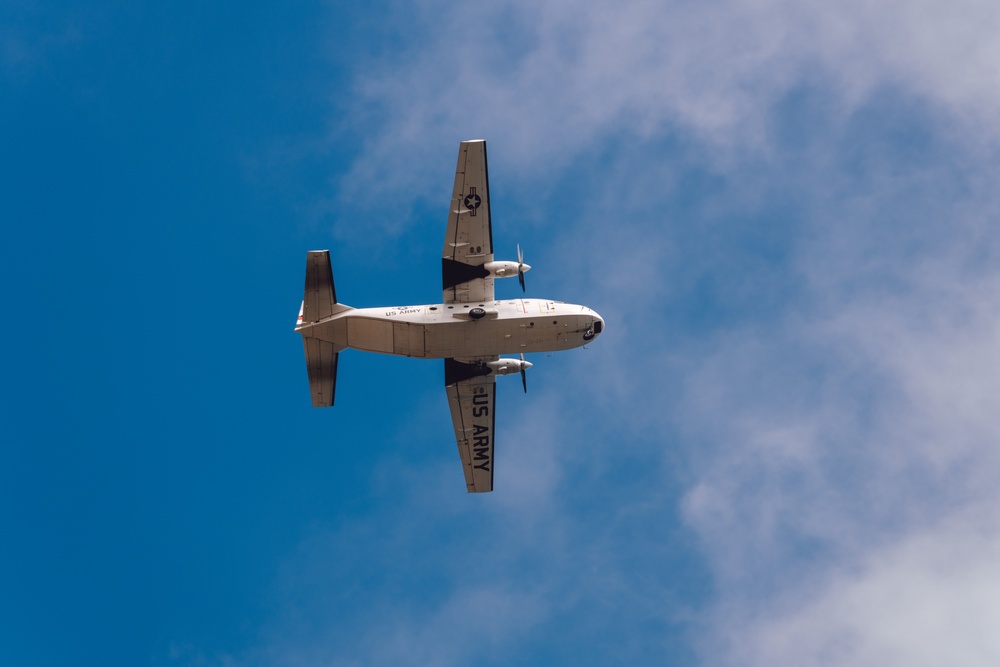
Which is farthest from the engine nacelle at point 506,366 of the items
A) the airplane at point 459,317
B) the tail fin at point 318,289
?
the tail fin at point 318,289

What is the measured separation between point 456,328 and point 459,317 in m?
0.60

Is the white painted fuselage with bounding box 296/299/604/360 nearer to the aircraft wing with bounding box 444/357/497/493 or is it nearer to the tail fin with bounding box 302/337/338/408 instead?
the tail fin with bounding box 302/337/338/408

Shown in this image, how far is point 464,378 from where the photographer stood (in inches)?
2367

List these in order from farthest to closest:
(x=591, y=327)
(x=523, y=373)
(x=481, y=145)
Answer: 1. (x=523, y=373)
2. (x=591, y=327)
3. (x=481, y=145)

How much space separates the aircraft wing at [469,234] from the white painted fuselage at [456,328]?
0.86 m

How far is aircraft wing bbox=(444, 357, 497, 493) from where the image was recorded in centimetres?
6006

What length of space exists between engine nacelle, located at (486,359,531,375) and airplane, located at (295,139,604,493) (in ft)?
9.43

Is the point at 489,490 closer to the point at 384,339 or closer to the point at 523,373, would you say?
the point at 523,373

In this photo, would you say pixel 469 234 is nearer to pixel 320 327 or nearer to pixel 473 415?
pixel 320 327

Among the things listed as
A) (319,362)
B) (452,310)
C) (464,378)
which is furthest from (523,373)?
(319,362)

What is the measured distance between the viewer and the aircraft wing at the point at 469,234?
5331 cm

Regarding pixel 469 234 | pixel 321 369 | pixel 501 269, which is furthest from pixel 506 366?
pixel 321 369

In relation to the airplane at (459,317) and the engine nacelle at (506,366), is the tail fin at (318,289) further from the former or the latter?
the engine nacelle at (506,366)

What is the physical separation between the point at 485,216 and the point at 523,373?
1066 centimetres
